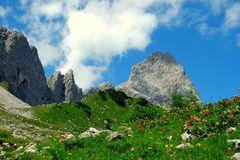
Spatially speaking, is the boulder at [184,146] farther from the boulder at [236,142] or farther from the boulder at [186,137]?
the boulder at [236,142]

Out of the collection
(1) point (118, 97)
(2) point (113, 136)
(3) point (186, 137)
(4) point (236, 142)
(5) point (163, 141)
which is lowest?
(4) point (236, 142)

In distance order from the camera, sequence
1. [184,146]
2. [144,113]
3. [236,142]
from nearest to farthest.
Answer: [236,142] → [184,146] → [144,113]

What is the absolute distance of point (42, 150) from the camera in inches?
707

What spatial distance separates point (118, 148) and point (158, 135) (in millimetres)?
2858

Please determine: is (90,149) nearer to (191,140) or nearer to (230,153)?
(191,140)

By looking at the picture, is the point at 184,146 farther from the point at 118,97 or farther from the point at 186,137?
the point at 118,97

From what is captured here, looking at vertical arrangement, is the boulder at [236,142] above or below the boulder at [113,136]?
below

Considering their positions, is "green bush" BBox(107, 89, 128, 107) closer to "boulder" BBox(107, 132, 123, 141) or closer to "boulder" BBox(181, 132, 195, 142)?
"boulder" BBox(107, 132, 123, 141)

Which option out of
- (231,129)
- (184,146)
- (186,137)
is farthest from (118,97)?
(184,146)

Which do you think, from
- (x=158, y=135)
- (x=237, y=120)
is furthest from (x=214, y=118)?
(x=158, y=135)

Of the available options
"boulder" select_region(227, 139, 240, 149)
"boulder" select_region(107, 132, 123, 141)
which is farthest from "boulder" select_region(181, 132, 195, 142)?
"boulder" select_region(107, 132, 123, 141)

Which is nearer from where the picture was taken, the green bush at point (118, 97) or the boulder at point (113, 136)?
the boulder at point (113, 136)

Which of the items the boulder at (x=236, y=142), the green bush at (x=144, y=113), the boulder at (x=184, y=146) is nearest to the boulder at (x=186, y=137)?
the boulder at (x=184, y=146)

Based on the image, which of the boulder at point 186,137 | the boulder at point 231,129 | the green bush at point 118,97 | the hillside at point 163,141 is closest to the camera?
the hillside at point 163,141
